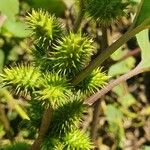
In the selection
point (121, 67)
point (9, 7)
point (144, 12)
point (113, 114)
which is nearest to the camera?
point (144, 12)

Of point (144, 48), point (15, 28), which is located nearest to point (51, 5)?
point (15, 28)

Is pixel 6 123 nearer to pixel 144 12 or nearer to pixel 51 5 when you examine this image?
pixel 51 5

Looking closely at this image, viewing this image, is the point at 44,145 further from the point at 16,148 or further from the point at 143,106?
the point at 143,106

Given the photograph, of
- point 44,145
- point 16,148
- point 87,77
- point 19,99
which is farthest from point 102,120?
point 87,77

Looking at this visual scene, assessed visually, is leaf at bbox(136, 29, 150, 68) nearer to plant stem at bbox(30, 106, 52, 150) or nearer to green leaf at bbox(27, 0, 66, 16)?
plant stem at bbox(30, 106, 52, 150)

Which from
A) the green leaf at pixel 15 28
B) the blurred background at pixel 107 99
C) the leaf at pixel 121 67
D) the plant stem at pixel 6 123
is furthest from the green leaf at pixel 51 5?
the plant stem at pixel 6 123

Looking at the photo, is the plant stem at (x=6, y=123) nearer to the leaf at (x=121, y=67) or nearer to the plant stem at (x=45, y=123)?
the leaf at (x=121, y=67)

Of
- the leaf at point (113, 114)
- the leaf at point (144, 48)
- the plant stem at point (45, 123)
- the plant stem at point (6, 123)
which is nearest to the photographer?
the plant stem at point (45, 123)
